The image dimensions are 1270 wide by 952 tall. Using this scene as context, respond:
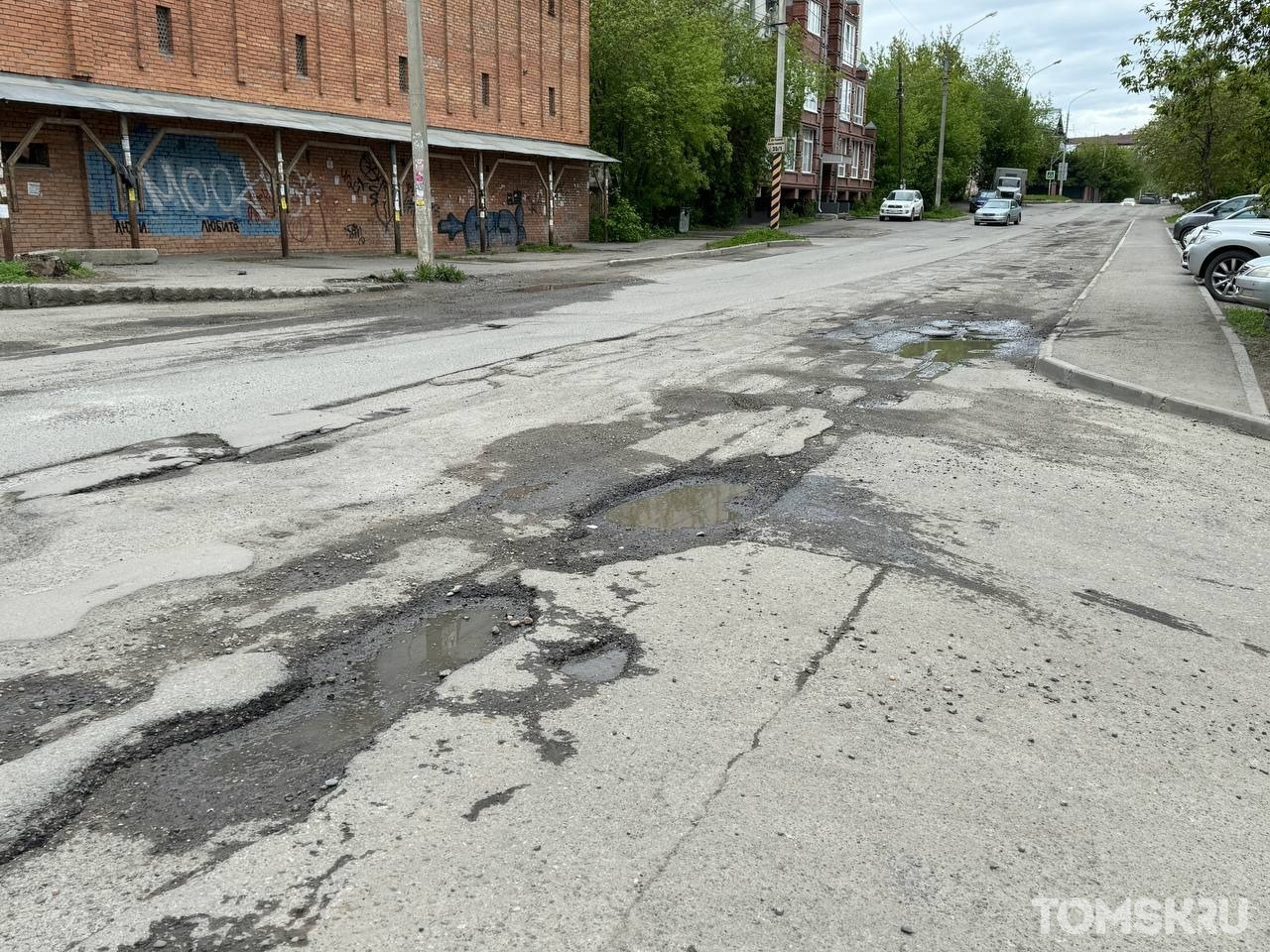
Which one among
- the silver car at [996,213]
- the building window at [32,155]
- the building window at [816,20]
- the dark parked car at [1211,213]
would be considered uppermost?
the building window at [816,20]

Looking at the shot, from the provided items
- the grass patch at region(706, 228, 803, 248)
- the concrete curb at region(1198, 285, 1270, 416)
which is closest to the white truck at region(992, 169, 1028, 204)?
the grass patch at region(706, 228, 803, 248)

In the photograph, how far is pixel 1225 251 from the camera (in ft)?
60.4

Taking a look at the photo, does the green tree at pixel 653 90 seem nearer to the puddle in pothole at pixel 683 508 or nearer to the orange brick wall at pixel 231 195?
the orange brick wall at pixel 231 195

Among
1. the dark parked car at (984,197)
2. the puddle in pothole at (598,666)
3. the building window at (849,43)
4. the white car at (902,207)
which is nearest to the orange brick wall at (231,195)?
the puddle in pothole at (598,666)

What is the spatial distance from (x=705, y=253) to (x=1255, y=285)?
737 inches

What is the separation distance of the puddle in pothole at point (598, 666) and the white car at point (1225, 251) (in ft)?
58.1

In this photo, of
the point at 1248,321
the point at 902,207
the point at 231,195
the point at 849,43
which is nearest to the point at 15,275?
the point at 231,195

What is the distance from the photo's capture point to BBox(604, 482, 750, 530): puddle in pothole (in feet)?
17.7

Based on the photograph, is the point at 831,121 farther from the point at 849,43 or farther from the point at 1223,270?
the point at 1223,270

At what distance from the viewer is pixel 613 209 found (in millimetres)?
37219

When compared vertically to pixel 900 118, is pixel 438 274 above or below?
below

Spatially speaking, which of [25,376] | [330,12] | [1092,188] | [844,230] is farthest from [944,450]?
[1092,188]

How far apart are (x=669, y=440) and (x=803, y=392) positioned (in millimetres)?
2371
